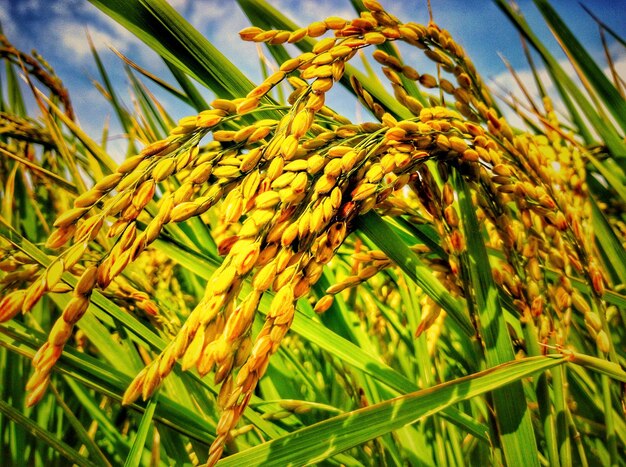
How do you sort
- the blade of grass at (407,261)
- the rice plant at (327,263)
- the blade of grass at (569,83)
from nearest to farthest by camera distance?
the rice plant at (327,263), the blade of grass at (407,261), the blade of grass at (569,83)

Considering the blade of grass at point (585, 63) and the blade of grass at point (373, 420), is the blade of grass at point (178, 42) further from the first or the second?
the blade of grass at point (585, 63)

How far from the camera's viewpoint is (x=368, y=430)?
0.47 m

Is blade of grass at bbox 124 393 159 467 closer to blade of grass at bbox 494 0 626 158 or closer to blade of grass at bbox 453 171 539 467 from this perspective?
blade of grass at bbox 453 171 539 467

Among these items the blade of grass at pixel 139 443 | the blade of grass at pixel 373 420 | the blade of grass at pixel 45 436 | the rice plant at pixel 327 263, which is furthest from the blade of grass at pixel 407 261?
the blade of grass at pixel 45 436

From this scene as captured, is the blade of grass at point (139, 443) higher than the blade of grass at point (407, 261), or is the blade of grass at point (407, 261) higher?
the blade of grass at point (407, 261)

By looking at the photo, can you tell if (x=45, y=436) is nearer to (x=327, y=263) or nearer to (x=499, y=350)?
(x=327, y=263)

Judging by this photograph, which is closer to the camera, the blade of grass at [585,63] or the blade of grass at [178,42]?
the blade of grass at [178,42]

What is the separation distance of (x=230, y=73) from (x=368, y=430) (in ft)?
2.12

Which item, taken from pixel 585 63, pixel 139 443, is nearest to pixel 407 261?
pixel 139 443

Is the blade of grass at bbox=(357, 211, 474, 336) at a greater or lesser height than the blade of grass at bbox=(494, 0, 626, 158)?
lesser

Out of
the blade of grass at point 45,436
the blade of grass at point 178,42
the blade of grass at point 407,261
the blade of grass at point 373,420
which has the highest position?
the blade of grass at point 178,42

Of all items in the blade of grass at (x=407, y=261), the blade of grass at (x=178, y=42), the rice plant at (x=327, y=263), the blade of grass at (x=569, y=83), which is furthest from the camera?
the blade of grass at (x=569, y=83)

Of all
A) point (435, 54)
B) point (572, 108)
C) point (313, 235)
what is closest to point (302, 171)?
point (313, 235)

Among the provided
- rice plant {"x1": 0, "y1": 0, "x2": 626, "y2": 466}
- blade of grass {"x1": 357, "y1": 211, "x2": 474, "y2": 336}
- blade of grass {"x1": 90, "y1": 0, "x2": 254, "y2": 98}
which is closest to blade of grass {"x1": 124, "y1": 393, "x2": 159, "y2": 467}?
rice plant {"x1": 0, "y1": 0, "x2": 626, "y2": 466}
